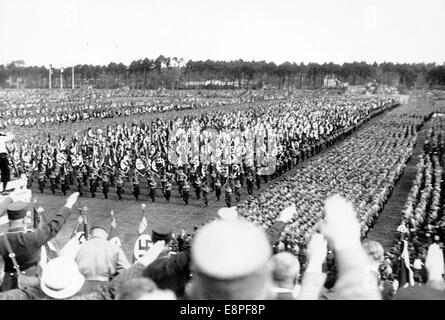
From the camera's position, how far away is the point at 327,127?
99.9 ft

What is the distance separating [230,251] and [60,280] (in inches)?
50.7

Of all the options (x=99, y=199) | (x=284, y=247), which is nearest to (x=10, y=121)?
(x=99, y=199)

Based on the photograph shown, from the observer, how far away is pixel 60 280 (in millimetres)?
2838

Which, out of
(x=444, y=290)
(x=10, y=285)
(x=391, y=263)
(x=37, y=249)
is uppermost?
(x=444, y=290)

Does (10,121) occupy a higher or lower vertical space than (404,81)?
lower

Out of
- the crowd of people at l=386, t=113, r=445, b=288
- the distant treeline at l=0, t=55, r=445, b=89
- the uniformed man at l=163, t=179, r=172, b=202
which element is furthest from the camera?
the distant treeline at l=0, t=55, r=445, b=89

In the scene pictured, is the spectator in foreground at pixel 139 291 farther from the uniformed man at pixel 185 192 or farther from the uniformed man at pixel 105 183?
the uniformed man at pixel 105 183

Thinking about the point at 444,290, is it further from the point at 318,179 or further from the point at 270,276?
the point at 318,179

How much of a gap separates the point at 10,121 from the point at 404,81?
6303 centimetres

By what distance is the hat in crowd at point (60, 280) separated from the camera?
9.29ft

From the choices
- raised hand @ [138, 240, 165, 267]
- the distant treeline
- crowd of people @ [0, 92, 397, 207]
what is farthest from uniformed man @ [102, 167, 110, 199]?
the distant treeline

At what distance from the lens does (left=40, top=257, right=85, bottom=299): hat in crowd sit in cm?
283

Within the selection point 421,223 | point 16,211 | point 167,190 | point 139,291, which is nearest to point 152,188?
point 167,190

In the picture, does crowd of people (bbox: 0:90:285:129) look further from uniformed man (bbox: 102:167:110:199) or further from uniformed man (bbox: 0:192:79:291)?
uniformed man (bbox: 0:192:79:291)
